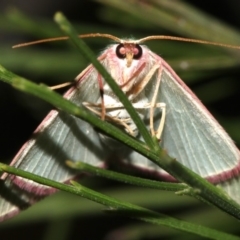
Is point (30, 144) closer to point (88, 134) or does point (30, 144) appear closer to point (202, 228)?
point (88, 134)

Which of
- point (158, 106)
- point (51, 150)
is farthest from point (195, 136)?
point (51, 150)

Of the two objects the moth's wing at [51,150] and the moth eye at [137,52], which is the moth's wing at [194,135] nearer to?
the moth eye at [137,52]

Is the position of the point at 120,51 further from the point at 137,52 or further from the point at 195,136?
the point at 195,136

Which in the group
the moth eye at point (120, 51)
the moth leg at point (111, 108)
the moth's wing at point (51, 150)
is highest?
the moth eye at point (120, 51)

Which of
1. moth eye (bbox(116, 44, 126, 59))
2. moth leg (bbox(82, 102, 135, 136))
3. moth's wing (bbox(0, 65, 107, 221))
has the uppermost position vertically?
moth eye (bbox(116, 44, 126, 59))

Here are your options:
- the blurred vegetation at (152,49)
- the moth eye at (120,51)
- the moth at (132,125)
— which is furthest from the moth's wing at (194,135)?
the blurred vegetation at (152,49)

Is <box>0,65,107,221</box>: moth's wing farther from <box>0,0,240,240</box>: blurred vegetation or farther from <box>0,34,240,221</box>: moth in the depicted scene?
<box>0,0,240,240</box>: blurred vegetation

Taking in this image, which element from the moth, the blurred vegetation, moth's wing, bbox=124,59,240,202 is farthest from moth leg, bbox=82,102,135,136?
the blurred vegetation

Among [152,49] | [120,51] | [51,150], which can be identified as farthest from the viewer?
[152,49]

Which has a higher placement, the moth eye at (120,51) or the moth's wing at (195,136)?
the moth eye at (120,51)
